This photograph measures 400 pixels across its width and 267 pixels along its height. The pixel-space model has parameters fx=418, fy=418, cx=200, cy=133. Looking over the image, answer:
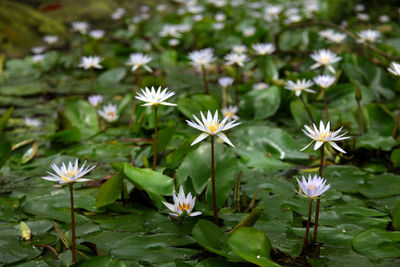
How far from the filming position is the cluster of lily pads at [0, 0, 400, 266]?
1064 mm

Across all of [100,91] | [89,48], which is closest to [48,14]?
[89,48]

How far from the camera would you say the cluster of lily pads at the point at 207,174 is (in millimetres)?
1064

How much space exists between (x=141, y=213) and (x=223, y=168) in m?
0.30

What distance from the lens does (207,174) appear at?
1361 mm

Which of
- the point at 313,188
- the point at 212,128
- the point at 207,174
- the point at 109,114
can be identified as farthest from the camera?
the point at 109,114

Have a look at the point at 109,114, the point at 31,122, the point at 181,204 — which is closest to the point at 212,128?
the point at 181,204

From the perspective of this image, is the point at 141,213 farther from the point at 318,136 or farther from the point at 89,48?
the point at 89,48

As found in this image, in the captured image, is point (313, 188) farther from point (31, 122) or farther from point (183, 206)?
point (31, 122)

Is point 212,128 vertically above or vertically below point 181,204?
above

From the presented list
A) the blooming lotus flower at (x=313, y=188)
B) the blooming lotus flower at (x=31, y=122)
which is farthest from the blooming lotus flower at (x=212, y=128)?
the blooming lotus flower at (x=31, y=122)

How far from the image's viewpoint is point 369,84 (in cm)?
244

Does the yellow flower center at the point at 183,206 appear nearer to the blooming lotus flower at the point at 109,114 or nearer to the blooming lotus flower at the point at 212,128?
the blooming lotus flower at the point at 212,128

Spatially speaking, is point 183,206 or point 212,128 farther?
point 183,206

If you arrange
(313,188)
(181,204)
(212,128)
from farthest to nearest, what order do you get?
(181,204)
(212,128)
(313,188)
